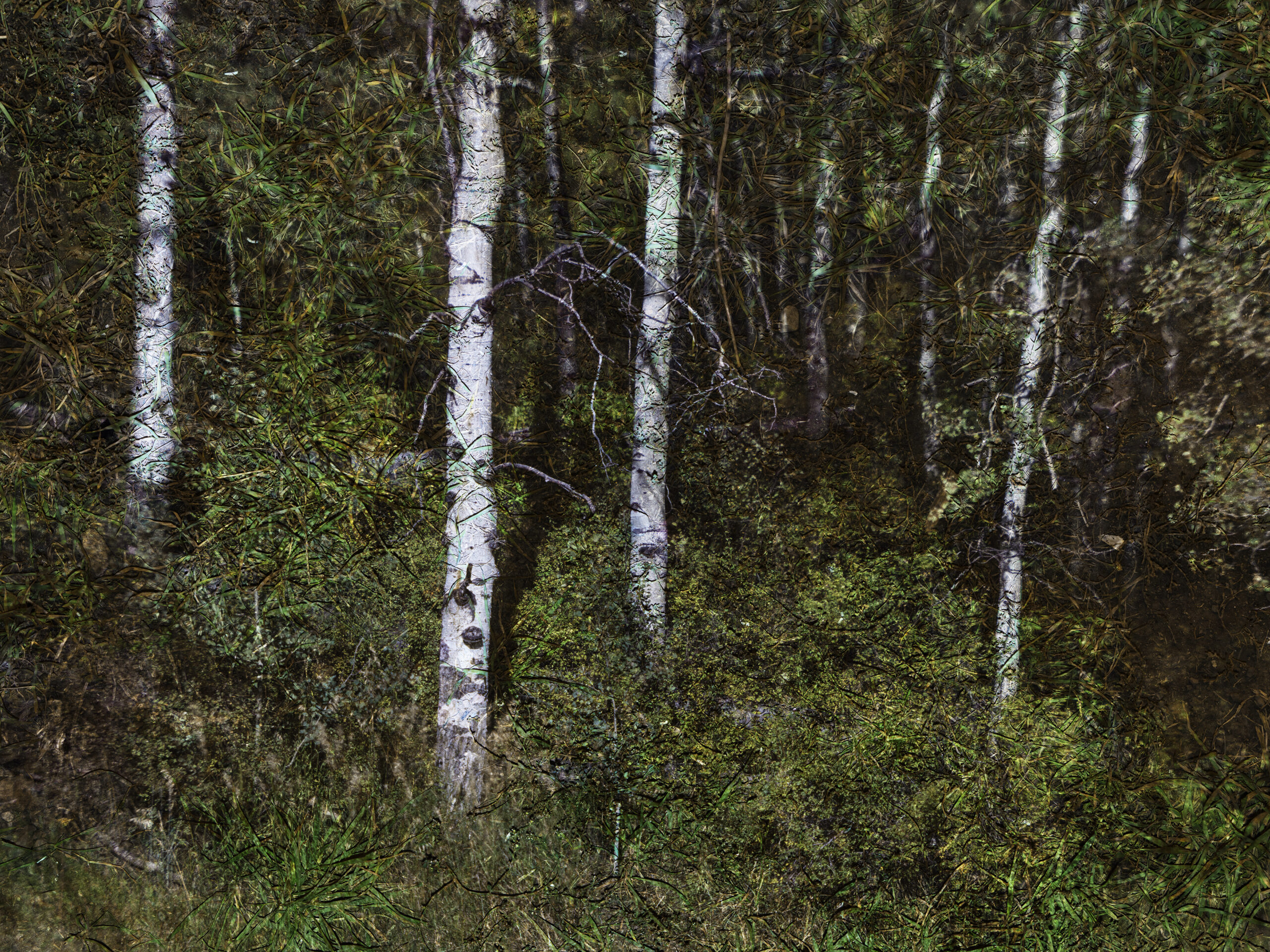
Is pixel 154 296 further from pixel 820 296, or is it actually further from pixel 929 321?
pixel 929 321

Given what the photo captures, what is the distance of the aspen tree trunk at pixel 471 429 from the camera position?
9.39ft

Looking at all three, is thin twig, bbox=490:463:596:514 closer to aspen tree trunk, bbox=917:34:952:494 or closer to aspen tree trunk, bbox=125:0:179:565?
aspen tree trunk, bbox=125:0:179:565

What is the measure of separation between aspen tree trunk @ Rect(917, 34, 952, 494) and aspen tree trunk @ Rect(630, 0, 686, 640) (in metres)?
1.63

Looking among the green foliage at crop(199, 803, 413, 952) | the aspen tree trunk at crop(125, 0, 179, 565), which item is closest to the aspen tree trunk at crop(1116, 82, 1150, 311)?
the green foliage at crop(199, 803, 413, 952)

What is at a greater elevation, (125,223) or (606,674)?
(125,223)

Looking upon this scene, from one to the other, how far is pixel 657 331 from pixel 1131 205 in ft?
10.1

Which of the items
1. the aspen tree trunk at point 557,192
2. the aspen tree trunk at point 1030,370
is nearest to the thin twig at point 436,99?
the aspen tree trunk at point 557,192

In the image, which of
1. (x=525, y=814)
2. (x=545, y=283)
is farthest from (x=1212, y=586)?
(x=545, y=283)

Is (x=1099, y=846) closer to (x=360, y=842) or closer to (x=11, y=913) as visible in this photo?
(x=360, y=842)

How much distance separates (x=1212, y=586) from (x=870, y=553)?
2.12 metres

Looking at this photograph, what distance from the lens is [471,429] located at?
3.04 m

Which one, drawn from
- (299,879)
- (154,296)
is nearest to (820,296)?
(154,296)

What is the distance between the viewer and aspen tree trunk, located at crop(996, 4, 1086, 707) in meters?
3.30

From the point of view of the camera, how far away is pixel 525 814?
3154 millimetres
